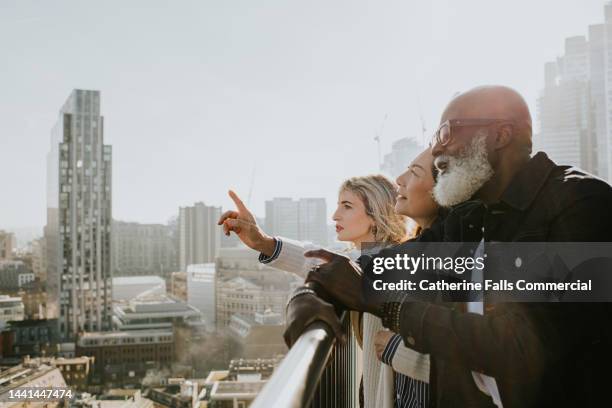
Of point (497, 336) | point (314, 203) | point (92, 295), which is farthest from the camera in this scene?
point (314, 203)

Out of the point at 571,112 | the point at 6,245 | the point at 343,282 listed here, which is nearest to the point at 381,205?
the point at 343,282

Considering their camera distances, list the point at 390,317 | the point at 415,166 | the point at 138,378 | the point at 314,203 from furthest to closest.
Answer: the point at 314,203
the point at 138,378
the point at 415,166
the point at 390,317

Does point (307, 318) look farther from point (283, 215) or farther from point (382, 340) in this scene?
point (283, 215)

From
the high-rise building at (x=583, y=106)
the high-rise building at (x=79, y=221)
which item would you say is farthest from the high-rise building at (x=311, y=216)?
the high-rise building at (x=583, y=106)

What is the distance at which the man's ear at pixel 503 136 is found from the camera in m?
1.00

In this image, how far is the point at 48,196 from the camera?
30.9 meters

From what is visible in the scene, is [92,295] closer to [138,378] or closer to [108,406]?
[138,378]

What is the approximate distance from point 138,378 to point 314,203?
664 inches

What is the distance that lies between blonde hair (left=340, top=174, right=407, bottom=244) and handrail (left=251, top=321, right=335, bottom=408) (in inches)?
49.0

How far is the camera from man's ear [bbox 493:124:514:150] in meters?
1.00

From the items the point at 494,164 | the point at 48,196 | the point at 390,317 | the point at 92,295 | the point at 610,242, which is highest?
the point at 48,196

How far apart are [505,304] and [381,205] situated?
112 centimetres

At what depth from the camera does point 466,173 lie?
3.39 feet

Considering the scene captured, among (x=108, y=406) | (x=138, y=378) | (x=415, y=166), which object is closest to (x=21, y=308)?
(x=138, y=378)
